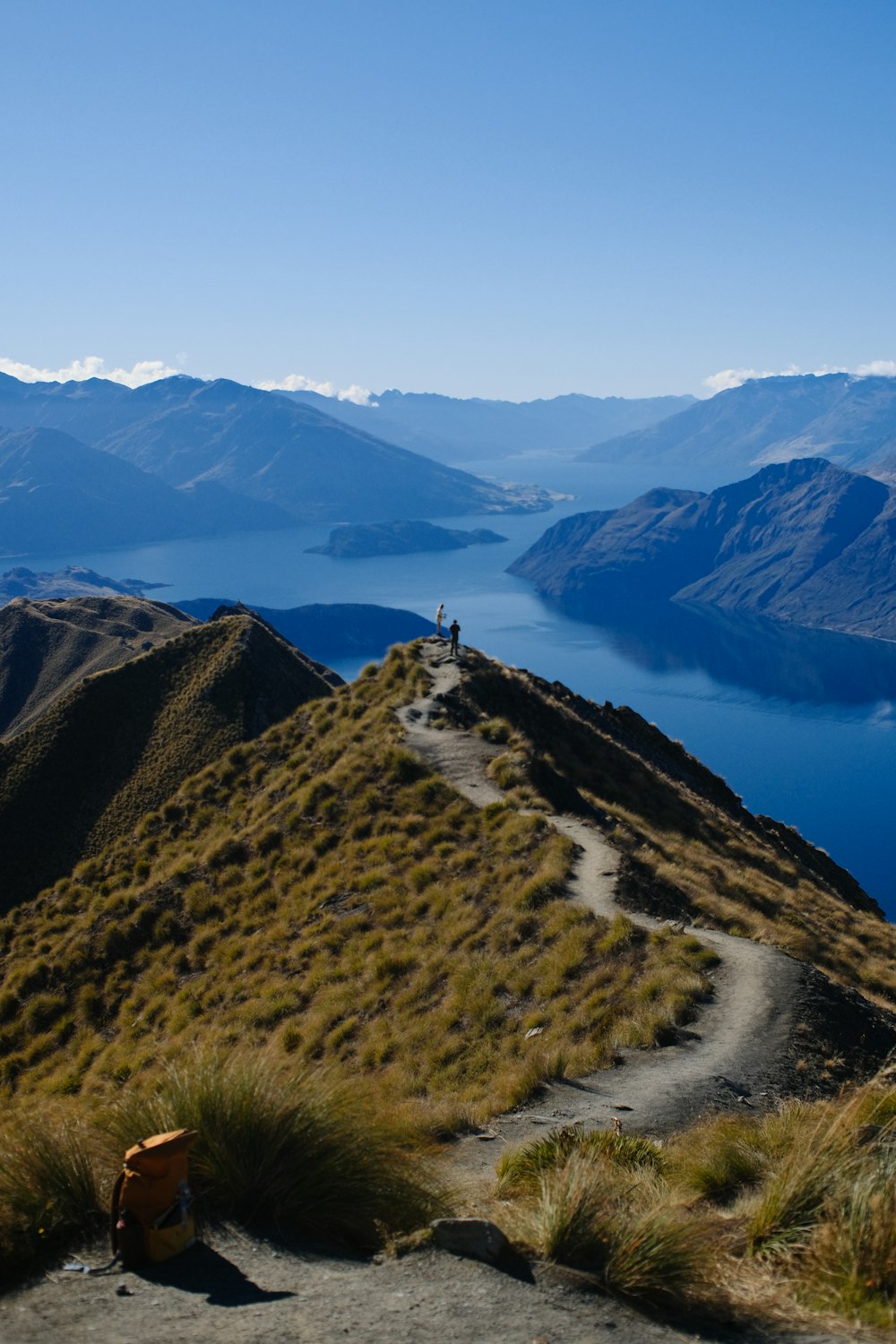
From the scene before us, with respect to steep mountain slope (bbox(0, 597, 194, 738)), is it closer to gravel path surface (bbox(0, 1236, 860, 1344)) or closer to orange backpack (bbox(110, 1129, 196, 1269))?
orange backpack (bbox(110, 1129, 196, 1269))

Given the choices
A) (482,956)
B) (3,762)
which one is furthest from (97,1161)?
(3,762)

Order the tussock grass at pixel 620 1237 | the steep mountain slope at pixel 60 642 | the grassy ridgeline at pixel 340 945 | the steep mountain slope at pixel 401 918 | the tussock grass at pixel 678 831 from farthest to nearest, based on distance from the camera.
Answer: the steep mountain slope at pixel 60 642 → the tussock grass at pixel 678 831 → the steep mountain slope at pixel 401 918 → the grassy ridgeline at pixel 340 945 → the tussock grass at pixel 620 1237

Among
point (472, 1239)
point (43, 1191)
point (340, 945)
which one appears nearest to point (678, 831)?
point (340, 945)

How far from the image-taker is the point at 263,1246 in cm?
783

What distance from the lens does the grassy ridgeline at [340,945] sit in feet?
51.3

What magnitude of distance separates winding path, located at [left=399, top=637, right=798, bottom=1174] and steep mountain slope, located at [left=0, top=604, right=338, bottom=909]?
24.8 metres

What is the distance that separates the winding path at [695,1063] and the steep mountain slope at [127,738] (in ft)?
81.2

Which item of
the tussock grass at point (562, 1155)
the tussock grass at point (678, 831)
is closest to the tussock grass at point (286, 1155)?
the tussock grass at point (562, 1155)

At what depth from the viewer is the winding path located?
12.0 m

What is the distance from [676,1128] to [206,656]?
135ft

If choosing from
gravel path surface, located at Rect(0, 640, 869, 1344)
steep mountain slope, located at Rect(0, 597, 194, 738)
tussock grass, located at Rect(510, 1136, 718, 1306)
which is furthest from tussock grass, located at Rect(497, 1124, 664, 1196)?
steep mountain slope, located at Rect(0, 597, 194, 738)

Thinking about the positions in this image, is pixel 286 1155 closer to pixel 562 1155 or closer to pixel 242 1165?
pixel 242 1165

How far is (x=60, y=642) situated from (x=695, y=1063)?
369 feet

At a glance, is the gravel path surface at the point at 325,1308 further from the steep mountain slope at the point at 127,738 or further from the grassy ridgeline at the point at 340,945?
the steep mountain slope at the point at 127,738
